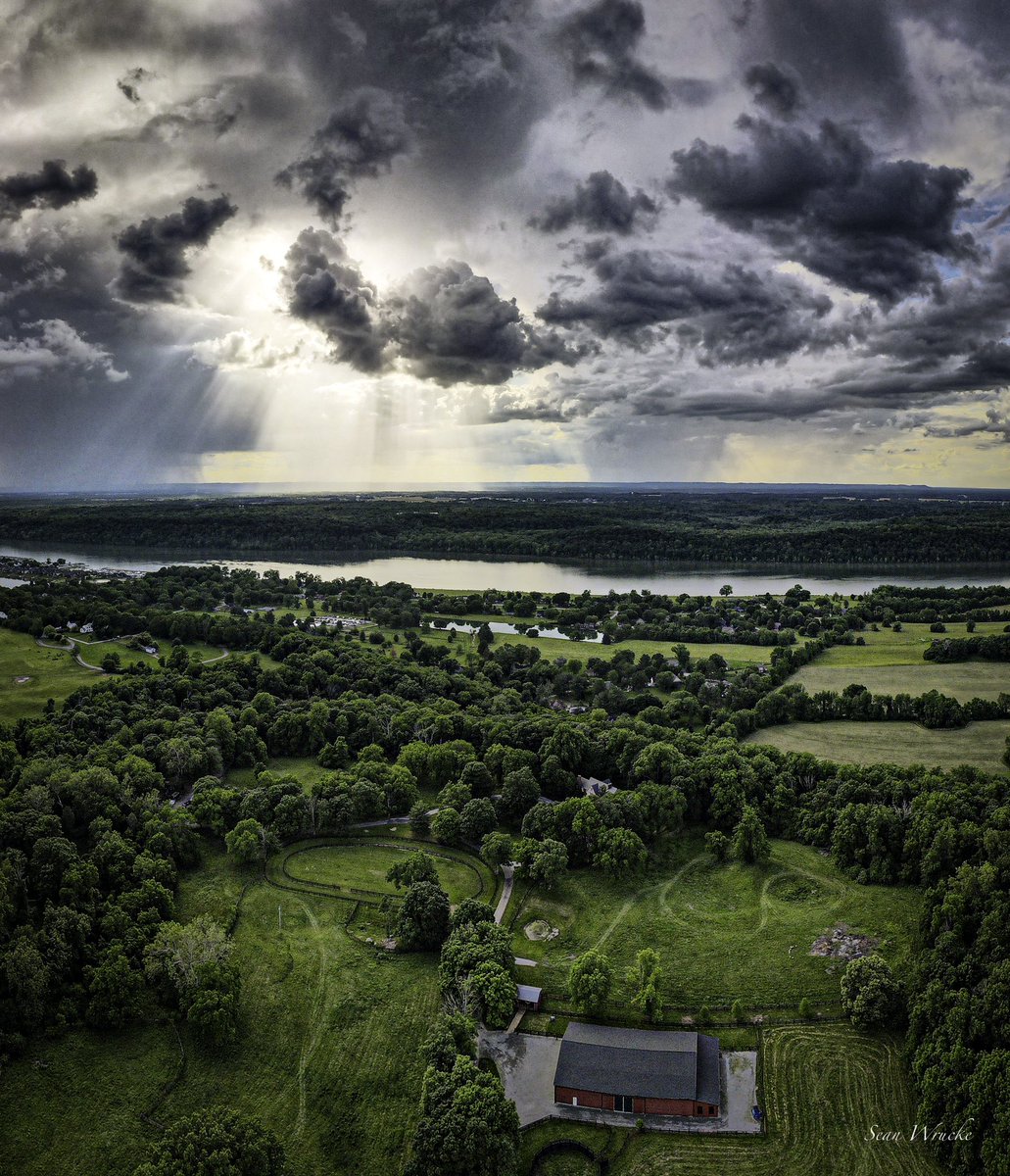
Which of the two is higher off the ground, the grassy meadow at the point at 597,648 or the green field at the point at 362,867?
the grassy meadow at the point at 597,648

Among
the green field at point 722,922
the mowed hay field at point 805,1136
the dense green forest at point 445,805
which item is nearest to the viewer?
the mowed hay field at point 805,1136

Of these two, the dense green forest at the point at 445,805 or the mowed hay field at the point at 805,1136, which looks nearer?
the mowed hay field at the point at 805,1136

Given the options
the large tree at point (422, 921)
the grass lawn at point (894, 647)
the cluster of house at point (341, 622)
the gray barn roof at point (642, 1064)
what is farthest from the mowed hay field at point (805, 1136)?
the cluster of house at point (341, 622)

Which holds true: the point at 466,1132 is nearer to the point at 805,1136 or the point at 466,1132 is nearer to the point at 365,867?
the point at 805,1136

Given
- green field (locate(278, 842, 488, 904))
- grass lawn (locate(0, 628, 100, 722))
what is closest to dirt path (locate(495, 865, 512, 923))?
green field (locate(278, 842, 488, 904))

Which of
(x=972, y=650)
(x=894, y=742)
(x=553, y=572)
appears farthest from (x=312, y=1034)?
(x=553, y=572)

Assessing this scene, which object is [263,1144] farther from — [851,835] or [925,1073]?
[851,835]

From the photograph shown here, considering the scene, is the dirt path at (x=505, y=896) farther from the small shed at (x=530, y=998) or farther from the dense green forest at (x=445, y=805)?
the small shed at (x=530, y=998)
